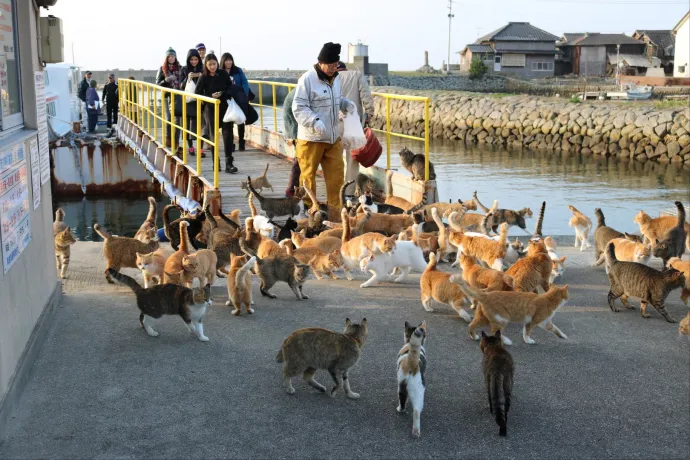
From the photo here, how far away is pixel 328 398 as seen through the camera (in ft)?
16.8

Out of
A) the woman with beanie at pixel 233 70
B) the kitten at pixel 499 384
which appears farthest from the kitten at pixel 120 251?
the woman with beanie at pixel 233 70

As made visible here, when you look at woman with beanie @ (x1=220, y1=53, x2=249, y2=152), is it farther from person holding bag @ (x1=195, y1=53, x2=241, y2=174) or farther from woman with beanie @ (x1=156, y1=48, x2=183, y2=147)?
woman with beanie @ (x1=156, y1=48, x2=183, y2=147)

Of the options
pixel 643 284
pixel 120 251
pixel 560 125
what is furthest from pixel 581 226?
pixel 560 125

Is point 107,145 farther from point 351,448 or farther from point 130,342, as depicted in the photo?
point 351,448

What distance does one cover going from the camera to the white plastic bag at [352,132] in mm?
10922

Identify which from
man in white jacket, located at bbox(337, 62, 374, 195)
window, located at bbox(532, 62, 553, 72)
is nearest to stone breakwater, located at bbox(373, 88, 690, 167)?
man in white jacket, located at bbox(337, 62, 374, 195)

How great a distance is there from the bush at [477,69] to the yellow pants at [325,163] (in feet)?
222

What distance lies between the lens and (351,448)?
175 inches

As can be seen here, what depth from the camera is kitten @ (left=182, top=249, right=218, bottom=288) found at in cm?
711

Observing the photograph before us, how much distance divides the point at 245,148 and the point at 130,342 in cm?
1227

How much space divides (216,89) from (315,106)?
4.03 m

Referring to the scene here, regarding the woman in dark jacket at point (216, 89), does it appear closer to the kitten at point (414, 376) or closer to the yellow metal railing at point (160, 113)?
the yellow metal railing at point (160, 113)

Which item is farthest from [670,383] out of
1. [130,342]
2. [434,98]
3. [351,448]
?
[434,98]

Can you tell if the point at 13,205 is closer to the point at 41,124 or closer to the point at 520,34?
the point at 41,124
